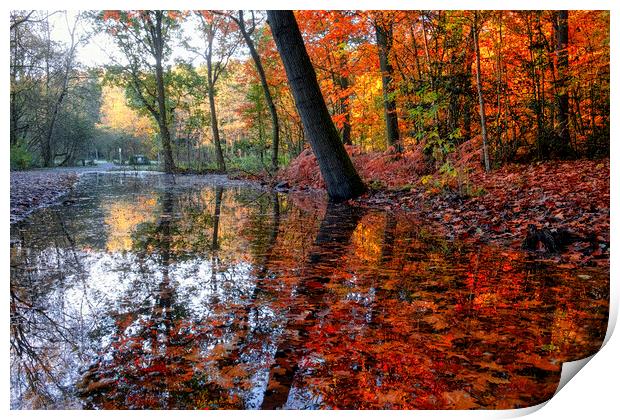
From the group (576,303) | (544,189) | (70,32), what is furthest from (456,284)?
(70,32)

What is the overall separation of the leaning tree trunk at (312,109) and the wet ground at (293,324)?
2.79 metres

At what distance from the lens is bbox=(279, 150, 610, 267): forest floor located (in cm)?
304

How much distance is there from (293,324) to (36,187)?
17.9ft

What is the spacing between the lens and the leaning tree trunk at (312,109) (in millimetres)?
5598

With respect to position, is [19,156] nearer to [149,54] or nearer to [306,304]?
[306,304]

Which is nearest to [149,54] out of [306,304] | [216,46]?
[216,46]

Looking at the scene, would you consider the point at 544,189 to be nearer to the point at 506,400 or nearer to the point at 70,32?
the point at 506,400

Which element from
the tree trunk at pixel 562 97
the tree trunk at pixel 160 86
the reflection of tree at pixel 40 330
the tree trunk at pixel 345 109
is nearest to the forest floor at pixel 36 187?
the reflection of tree at pixel 40 330

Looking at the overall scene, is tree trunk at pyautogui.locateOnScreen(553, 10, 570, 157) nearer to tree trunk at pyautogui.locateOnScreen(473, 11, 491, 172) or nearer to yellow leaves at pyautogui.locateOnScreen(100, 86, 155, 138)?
tree trunk at pyautogui.locateOnScreen(473, 11, 491, 172)

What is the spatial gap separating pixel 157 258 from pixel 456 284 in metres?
1.99

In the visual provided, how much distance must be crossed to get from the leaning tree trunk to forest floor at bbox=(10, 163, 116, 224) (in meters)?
3.34

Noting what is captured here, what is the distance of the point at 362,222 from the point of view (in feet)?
15.0

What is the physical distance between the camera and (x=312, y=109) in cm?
583

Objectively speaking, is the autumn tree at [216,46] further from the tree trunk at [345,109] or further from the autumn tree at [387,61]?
the autumn tree at [387,61]
